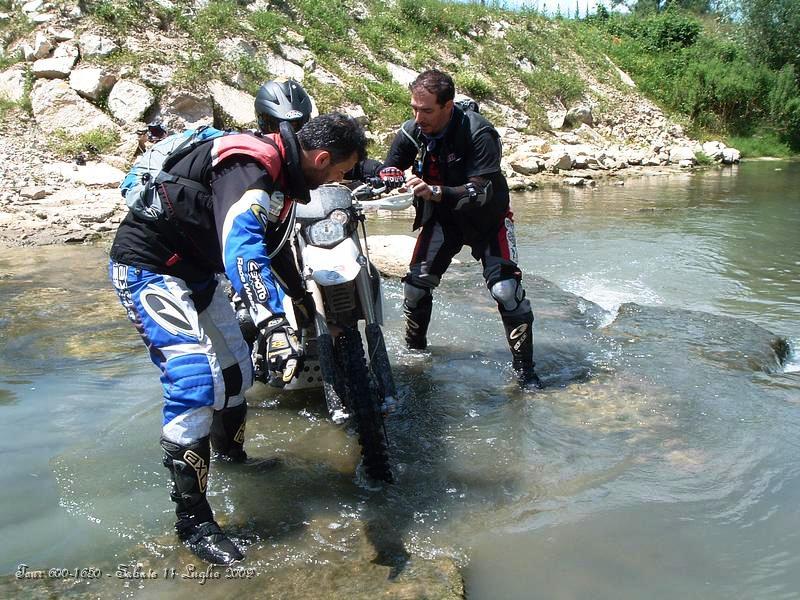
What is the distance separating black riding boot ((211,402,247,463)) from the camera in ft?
10.4

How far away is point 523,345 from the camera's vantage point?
4.33m

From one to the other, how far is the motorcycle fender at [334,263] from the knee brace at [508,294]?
119cm

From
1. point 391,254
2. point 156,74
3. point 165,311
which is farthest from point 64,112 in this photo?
point 165,311

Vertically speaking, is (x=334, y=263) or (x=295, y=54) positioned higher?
(x=295, y=54)

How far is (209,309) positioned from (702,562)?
84.5 inches

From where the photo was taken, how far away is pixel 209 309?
295 cm

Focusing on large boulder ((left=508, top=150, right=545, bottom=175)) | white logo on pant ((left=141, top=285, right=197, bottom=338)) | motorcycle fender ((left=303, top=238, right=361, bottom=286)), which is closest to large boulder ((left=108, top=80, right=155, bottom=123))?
large boulder ((left=508, top=150, right=545, bottom=175))

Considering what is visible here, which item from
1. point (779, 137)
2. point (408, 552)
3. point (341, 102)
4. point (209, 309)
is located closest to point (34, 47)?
point (341, 102)

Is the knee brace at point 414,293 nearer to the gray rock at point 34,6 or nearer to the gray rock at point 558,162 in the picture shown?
the gray rock at point 558,162

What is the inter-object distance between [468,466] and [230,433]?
113cm

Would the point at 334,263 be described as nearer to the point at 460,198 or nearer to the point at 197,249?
the point at 197,249

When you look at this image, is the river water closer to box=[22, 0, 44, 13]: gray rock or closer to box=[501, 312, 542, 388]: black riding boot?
box=[501, 312, 542, 388]: black riding boot

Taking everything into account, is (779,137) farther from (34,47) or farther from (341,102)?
(34,47)

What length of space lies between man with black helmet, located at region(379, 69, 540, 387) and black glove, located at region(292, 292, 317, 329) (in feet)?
2.90
